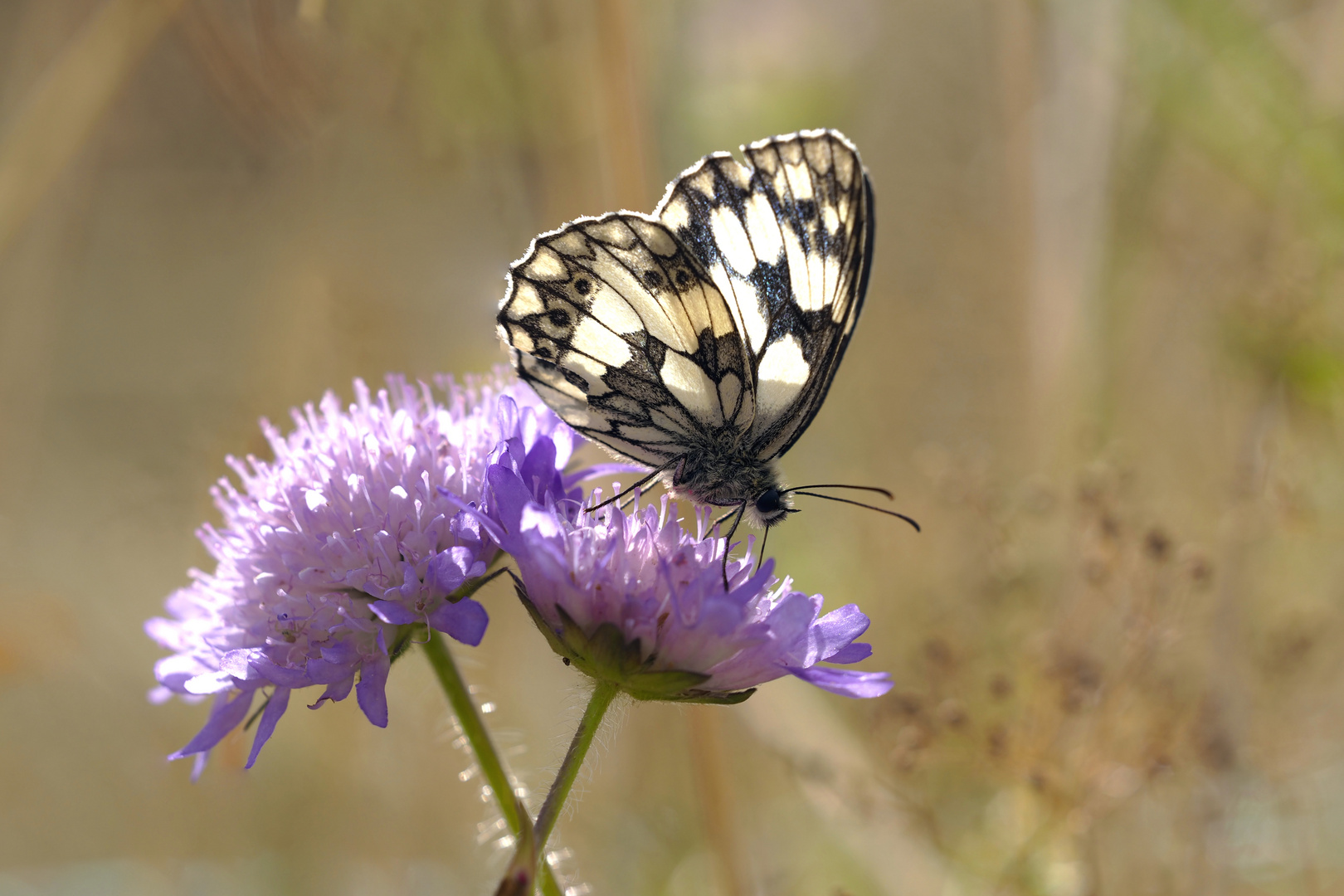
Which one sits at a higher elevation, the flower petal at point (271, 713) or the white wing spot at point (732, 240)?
the white wing spot at point (732, 240)

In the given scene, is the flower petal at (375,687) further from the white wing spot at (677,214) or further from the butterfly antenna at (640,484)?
the white wing spot at (677,214)

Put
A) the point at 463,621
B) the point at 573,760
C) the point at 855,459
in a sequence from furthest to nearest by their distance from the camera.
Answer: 1. the point at 855,459
2. the point at 463,621
3. the point at 573,760

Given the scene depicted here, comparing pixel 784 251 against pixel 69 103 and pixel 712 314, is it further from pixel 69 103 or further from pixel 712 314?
pixel 69 103

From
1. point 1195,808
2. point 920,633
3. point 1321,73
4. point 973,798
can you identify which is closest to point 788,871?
point 973,798

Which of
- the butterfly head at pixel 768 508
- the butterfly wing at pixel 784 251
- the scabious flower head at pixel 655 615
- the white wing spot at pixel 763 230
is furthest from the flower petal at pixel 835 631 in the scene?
the white wing spot at pixel 763 230

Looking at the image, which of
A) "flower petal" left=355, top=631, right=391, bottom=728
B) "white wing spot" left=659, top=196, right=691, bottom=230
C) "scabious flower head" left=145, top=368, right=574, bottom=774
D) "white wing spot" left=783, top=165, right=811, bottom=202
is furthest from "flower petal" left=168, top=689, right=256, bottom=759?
"white wing spot" left=783, top=165, right=811, bottom=202

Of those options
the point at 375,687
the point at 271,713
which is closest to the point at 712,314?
the point at 375,687

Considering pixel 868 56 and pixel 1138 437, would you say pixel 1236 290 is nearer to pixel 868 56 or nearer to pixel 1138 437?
pixel 1138 437
